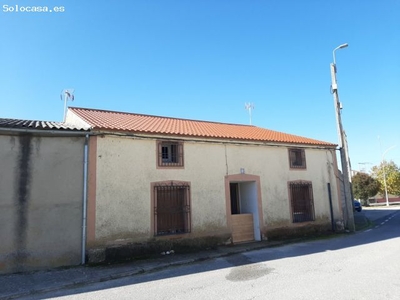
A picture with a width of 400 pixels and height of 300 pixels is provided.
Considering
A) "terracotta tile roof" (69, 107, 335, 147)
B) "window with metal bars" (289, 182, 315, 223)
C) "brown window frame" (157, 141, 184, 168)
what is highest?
"terracotta tile roof" (69, 107, 335, 147)

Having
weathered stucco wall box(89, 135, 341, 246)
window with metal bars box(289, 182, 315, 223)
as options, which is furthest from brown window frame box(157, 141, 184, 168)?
window with metal bars box(289, 182, 315, 223)

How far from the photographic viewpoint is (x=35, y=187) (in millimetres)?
7820

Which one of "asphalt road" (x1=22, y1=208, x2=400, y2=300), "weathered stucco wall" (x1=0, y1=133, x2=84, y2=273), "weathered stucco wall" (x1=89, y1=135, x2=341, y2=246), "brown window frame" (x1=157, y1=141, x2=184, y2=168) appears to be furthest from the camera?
"brown window frame" (x1=157, y1=141, x2=184, y2=168)

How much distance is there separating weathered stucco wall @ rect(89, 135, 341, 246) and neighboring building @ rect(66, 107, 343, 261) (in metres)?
0.03

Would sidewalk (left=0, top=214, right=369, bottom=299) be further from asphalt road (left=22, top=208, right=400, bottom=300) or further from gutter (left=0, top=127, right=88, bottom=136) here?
gutter (left=0, top=127, right=88, bottom=136)

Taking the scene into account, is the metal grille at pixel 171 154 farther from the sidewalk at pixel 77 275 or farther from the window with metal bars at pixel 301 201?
the window with metal bars at pixel 301 201

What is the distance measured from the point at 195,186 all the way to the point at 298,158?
5665mm

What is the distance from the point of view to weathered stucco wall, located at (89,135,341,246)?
28.2 ft

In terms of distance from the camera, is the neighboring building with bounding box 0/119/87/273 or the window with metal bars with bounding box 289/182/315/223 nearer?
the neighboring building with bounding box 0/119/87/273

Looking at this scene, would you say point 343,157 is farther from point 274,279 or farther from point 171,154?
point 274,279

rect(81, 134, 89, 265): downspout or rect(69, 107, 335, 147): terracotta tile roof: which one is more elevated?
rect(69, 107, 335, 147): terracotta tile roof

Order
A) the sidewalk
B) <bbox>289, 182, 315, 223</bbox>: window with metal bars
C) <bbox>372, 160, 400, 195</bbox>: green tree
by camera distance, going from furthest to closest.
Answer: <bbox>372, 160, 400, 195</bbox>: green tree < <bbox>289, 182, 315, 223</bbox>: window with metal bars < the sidewalk

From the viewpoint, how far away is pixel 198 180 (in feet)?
33.6

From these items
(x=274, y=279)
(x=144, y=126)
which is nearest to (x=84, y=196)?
(x=144, y=126)
